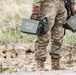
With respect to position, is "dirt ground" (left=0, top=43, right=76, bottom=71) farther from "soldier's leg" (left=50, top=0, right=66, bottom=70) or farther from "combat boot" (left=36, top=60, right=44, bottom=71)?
"combat boot" (left=36, top=60, right=44, bottom=71)

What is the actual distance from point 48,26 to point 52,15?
6.0 inches

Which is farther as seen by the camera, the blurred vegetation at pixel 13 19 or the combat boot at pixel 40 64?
the blurred vegetation at pixel 13 19

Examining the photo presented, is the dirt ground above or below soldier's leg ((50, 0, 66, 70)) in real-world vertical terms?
below

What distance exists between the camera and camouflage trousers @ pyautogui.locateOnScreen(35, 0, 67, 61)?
17.9 ft

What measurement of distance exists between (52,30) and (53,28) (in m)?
0.03

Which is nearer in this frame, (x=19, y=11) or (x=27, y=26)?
(x=27, y=26)

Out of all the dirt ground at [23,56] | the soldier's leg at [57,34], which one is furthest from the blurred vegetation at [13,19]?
the soldier's leg at [57,34]

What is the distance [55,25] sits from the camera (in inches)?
223

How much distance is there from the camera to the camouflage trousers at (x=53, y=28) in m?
5.46

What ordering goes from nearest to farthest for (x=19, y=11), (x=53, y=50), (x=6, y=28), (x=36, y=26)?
(x=36, y=26), (x=53, y=50), (x=6, y=28), (x=19, y=11)

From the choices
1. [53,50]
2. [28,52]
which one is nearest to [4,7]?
[28,52]

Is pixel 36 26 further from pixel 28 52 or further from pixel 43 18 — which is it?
pixel 28 52

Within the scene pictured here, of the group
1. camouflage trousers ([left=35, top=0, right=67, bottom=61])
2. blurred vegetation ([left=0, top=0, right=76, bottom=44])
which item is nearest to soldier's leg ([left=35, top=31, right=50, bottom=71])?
camouflage trousers ([left=35, top=0, right=67, bottom=61])

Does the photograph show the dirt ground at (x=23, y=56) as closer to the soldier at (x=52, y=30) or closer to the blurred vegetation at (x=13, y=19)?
the blurred vegetation at (x=13, y=19)
